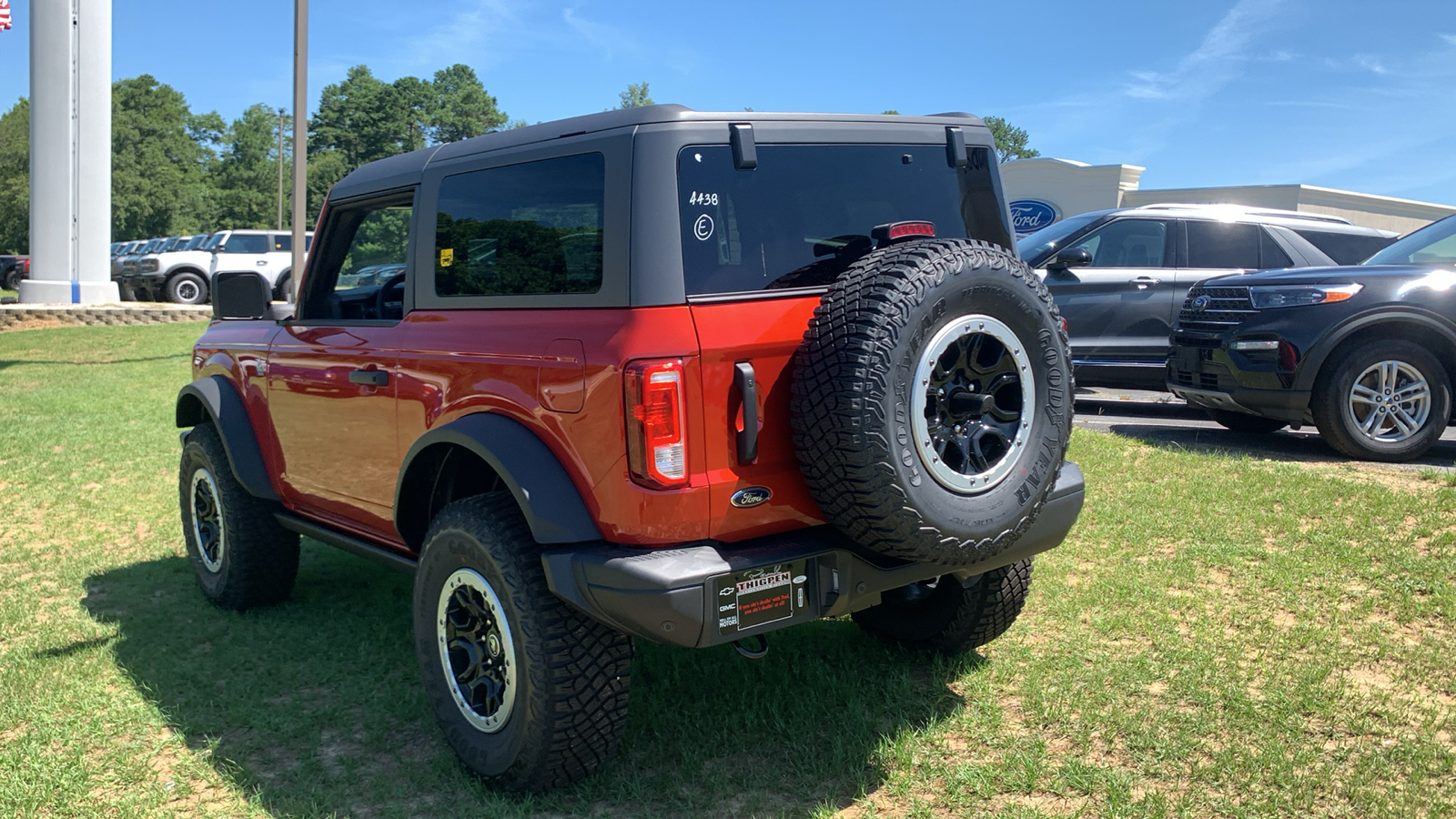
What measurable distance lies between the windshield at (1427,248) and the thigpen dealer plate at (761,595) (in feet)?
20.5

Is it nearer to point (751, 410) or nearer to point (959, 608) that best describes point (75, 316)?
point (959, 608)

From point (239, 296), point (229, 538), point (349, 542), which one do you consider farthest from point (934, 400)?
point (229, 538)

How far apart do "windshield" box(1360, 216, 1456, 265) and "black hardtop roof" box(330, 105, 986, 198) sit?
17.0 feet

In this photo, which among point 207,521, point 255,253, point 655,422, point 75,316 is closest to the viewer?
point 655,422

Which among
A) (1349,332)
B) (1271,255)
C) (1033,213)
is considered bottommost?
(1349,332)


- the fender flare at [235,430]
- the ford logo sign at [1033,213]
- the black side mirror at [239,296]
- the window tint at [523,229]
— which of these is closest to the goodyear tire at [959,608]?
the window tint at [523,229]

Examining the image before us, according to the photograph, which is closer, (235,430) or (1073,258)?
(235,430)

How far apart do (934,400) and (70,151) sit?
22.5 m

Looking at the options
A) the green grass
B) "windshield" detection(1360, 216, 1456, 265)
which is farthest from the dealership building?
the green grass

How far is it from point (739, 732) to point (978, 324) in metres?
1.60

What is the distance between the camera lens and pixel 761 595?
9.66 ft

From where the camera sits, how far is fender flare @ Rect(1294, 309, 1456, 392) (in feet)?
22.5

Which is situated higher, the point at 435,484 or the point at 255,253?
the point at 255,253

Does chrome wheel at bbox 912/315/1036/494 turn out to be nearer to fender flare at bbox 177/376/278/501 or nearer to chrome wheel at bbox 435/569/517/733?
chrome wheel at bbox 435/569/517/733
